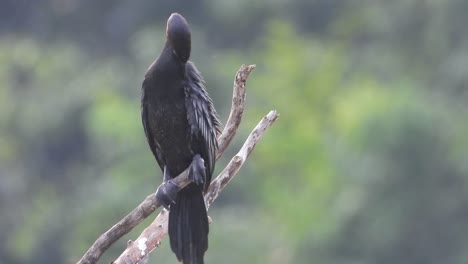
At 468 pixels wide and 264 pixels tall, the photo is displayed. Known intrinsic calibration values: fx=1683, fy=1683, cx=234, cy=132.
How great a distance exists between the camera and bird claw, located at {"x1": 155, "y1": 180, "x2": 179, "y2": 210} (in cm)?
859

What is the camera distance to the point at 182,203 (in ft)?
28.5

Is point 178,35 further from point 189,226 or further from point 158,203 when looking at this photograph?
point 189,226

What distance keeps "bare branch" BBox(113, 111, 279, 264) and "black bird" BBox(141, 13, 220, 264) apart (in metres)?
0.14

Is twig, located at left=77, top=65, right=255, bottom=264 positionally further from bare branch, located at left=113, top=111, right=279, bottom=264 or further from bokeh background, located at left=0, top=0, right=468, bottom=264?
bokeh background, located at left=0, top=0, right=468, bottom=264

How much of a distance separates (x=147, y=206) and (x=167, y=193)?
5.7 inches

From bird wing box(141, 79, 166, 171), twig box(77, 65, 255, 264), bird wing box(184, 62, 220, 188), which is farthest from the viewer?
bird wing box(141, 79, 166, 171)

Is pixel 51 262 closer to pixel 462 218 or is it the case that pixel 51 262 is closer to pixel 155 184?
pixel 155 184

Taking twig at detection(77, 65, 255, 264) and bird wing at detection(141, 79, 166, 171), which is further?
bird wing at detection(141, 79, 166, 171)

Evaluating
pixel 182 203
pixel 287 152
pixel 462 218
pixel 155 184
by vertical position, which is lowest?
pixel 182 203

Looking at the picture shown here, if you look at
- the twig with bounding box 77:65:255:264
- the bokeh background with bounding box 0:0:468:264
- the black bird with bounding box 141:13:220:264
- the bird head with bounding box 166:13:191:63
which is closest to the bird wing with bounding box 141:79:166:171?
the black bird with bounding box 141:13:220:264

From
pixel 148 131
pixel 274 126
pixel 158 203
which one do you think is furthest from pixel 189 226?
pixel 274 126

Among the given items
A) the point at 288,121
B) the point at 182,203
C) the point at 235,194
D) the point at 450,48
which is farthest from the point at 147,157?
the point at 182,203

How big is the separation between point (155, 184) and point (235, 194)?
2.19 meters

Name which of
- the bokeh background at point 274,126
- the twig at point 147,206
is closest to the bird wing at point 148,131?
the twig at point 147,206
